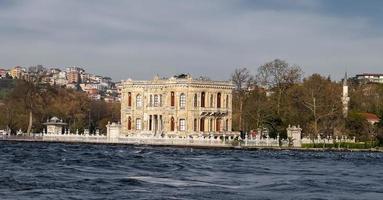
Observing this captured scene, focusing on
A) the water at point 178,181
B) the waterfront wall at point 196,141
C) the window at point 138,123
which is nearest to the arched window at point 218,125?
the waterfront wall at point 196,141

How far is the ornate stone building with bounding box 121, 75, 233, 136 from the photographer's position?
9331 cm

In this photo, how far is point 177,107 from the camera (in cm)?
9362

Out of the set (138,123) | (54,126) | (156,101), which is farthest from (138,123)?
(54,126)

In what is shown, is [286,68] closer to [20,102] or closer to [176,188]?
[20,102]

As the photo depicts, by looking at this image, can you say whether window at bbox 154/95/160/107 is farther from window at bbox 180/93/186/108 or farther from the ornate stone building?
window at bbox 180/93/186/108

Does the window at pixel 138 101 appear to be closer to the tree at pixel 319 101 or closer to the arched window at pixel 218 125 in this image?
the arched window at pixel 218 125

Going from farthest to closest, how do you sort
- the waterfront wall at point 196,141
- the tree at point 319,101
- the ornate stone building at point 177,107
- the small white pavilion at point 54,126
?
the small white pavilion at point 54,126, the ornate stone building at point 177,107, the tree at point 319,101, the waterfront wall at point 196,141

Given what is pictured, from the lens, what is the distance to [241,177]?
38.1 metres

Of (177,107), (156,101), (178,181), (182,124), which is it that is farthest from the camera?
(156,101)

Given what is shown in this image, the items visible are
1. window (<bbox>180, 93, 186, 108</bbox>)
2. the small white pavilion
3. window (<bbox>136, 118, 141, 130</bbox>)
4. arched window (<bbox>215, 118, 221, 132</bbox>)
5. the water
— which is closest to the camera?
the water

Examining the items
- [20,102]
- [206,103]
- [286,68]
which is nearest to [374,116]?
[286,68]

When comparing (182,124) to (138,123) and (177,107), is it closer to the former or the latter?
(177,107)

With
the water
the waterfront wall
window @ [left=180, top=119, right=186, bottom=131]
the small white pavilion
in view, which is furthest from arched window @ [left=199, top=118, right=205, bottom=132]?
the water

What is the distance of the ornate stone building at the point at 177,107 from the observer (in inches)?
3674
